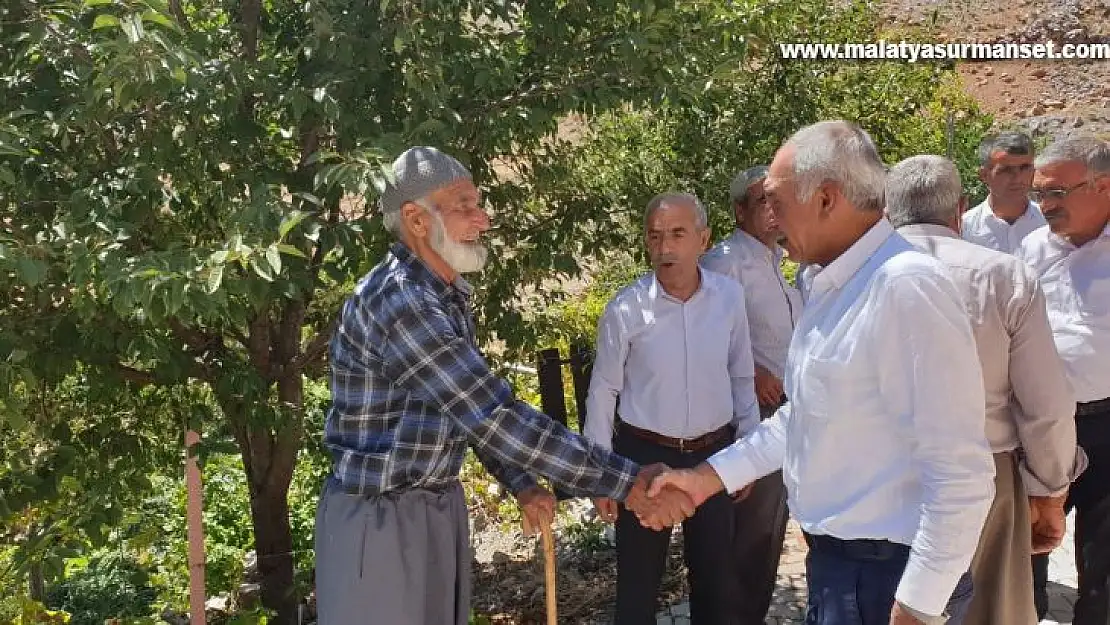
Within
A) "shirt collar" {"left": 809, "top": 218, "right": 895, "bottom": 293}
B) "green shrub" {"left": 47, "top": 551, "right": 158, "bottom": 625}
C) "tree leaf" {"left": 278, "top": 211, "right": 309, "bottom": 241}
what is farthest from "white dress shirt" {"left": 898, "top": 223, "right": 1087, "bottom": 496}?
"green shrub" {"left": 47, "top": 551, "right": 158, "bottom": 625}

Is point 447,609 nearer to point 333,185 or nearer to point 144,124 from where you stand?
point 333,185

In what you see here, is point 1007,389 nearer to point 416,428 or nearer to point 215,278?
point 416,428

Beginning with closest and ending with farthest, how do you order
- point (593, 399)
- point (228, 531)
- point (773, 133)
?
point (593, 399), point (773, 133), point (228, 531)

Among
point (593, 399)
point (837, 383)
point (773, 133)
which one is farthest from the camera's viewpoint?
point (773, 133)

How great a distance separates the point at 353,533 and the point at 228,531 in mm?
4377

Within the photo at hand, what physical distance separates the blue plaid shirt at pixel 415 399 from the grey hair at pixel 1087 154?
228 centimetres

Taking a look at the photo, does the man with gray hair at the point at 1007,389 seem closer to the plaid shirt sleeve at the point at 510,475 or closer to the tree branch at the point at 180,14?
the plaid shirt sleeve at the point at 510,475

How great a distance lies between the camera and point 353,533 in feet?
8.89

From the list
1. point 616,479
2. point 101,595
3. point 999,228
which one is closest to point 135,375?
point 616,479

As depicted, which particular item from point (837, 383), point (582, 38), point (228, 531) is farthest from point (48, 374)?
point (228, 531)

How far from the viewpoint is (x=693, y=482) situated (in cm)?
311

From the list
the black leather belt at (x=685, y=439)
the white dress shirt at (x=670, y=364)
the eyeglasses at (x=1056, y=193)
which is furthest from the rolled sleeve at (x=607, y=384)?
the eyeglasses at (x=1056, y=193)

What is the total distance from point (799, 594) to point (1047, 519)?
7.64 feet

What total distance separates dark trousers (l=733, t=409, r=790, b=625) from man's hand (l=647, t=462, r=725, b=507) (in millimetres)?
961
